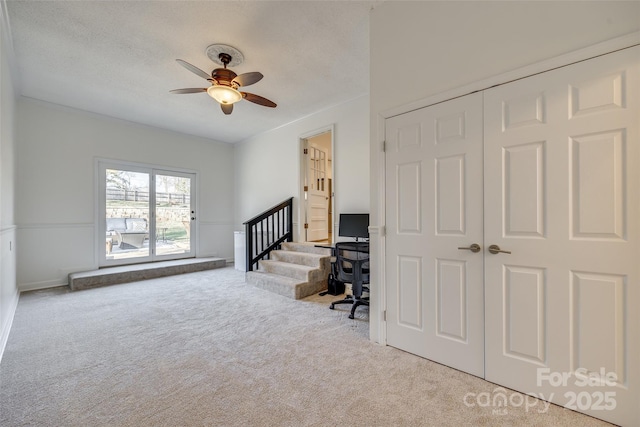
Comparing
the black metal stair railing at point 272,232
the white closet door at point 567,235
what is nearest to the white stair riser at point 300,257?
the black metal stair railing at point 272,232

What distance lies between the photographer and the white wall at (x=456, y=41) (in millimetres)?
1519

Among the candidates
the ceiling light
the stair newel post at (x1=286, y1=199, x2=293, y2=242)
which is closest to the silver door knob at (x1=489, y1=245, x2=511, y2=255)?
the ceiling light

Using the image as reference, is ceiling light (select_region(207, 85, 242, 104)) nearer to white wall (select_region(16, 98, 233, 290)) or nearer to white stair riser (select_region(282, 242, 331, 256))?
white stair riser (select_region(282, 242, 331, 256))

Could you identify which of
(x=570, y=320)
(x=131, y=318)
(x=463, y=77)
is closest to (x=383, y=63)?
(x=463, y=77)

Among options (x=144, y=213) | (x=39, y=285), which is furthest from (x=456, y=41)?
(x=39, y=285)

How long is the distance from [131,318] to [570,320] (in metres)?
3.88

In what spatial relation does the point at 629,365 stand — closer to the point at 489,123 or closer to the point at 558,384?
the point at 558,384

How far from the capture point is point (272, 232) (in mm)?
5316

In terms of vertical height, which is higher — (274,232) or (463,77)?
(463,77)

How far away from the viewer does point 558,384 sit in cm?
159

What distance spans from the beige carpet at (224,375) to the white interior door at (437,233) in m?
0.21

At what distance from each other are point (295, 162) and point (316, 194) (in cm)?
76

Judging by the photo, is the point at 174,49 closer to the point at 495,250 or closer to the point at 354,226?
the point at 354,226

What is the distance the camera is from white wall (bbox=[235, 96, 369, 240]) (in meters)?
4.19
